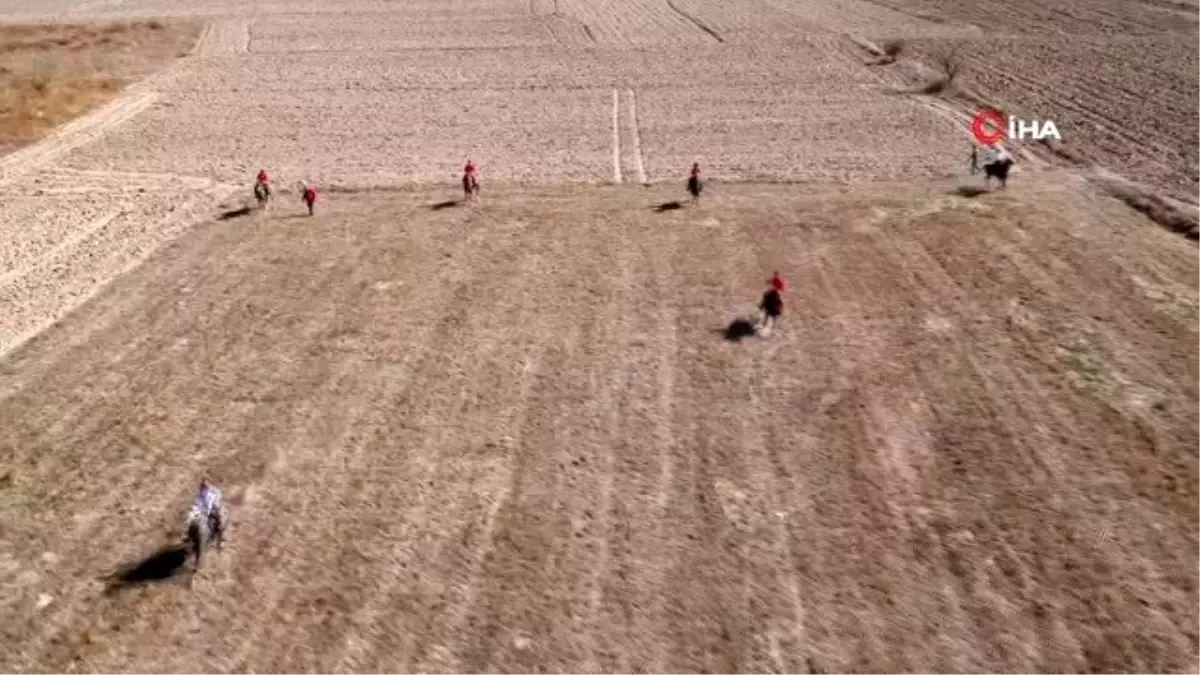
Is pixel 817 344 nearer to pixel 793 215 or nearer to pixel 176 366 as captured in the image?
pixel 793 215

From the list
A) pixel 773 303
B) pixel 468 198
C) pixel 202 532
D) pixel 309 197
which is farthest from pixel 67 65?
pixel 202 532

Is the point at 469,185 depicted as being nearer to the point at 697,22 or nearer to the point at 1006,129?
the point at 1006,129

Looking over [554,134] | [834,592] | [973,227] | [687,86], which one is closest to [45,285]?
[554,134]

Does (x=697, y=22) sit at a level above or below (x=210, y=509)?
above

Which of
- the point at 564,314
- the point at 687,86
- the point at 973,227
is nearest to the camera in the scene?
the point at 564,314

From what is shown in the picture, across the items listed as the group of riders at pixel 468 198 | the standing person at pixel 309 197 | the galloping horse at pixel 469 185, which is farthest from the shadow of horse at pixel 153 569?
the galloping horse at pixel 469 185

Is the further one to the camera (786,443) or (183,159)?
(183,159)
